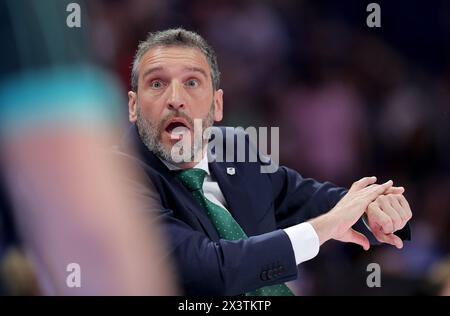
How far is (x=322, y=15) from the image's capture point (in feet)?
9.85

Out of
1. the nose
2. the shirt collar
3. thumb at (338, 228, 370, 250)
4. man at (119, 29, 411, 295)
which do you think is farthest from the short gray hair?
thumb at (338, 228, 370, 250)

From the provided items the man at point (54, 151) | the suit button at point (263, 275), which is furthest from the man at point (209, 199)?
the man at point (54, 151)

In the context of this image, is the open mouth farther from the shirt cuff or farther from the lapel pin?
the shirt cuff

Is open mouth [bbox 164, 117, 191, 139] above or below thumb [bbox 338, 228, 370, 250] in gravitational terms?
above

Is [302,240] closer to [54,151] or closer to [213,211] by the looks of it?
[213,211]

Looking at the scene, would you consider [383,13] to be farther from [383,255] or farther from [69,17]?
[69,17]

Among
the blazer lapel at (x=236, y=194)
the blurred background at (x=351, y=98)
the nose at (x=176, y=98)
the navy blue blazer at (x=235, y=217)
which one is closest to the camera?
the navy blue blazer at (x=235, y=217)

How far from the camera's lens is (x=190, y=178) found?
2.39 m

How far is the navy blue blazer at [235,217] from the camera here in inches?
87.4

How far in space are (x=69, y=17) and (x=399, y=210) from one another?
4.89 feet

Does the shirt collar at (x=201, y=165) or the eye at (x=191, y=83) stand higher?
the eye at (x=191, y=83)

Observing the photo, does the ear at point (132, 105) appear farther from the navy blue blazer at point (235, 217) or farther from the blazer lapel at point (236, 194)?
the blazer lapel at point (236, 194)

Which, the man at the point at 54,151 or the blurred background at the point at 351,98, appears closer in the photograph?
the man at the point at 54,151

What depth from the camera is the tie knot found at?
7.84ft
